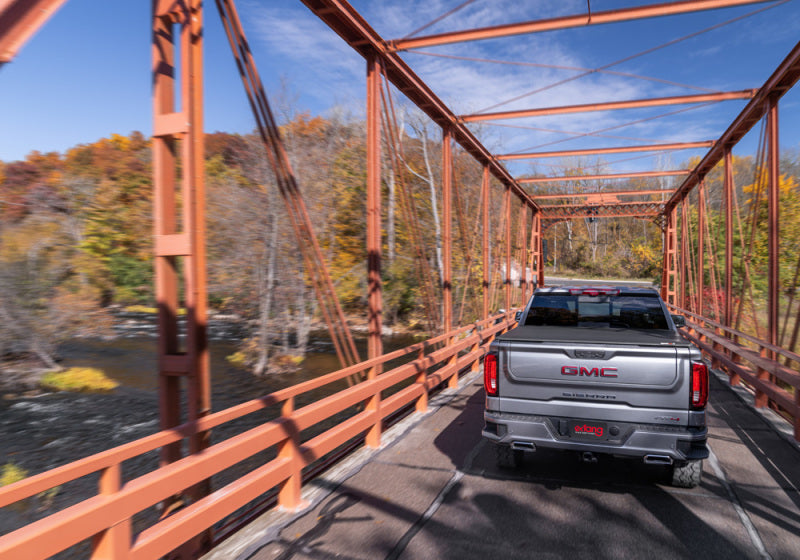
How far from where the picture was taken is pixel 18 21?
1598mm

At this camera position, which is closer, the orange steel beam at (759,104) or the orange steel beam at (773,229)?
the orange steel beam at (759,104)

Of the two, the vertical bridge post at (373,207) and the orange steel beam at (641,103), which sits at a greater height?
the orange steel beam at (641,103)

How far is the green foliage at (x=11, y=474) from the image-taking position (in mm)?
11966

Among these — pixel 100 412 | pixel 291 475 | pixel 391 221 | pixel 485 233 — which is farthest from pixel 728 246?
pixel 391 221

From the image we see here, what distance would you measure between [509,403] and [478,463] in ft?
3.66

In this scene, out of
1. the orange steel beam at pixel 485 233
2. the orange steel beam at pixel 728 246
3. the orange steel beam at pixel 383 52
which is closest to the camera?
the orange steel beam at pixel 383 52

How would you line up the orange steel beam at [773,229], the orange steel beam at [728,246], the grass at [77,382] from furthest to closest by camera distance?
the grass at [77,382] → the orange steel beam at [728,246] → the orange steel beam at [773,229]

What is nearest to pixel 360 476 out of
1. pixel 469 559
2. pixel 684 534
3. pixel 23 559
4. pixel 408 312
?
pixel 469 559

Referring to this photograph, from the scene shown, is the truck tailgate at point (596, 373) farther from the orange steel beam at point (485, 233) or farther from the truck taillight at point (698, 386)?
the orange steel beam at point (485, 233)

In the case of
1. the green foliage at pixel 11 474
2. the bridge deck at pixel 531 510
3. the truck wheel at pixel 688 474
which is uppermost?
the truck wheel at pixel 688 474

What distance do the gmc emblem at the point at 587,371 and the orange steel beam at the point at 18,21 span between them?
14.5 ft

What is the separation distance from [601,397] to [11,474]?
12856mm

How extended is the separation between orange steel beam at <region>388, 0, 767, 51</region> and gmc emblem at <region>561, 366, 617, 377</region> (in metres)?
5.56

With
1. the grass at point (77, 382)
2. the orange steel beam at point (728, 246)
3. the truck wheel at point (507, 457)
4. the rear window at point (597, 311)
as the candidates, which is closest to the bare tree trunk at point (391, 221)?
the grass at point (77, 382)
